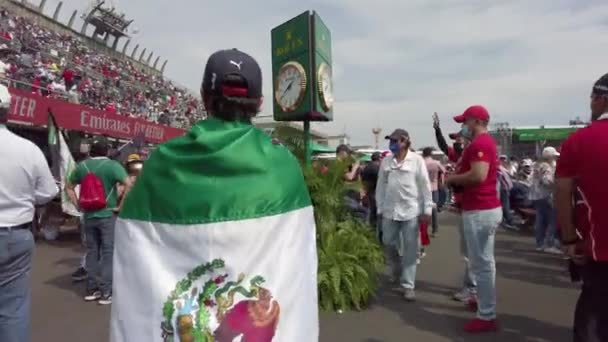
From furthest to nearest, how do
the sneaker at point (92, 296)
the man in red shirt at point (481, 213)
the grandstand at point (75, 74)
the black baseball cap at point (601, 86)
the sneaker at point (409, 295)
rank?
1. the grandstand at point (75, 74)
2. the sneaker at point (92, 296)
3. the sneaker at point (409, 295)
4. the man in red shirt at point (481, 213)
5. the black baseball cap at point (601, 86)

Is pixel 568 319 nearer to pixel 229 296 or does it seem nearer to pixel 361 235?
pixel 361 235

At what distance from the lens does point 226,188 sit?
160 centimetres

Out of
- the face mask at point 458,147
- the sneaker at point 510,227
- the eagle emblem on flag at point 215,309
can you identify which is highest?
the face mask at point 458,147

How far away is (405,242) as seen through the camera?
523cm

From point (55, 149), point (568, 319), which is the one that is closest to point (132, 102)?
point (55, 149)

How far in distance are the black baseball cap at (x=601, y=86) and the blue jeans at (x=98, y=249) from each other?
5.06 m

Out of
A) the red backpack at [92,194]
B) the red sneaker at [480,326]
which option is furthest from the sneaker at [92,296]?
the red sneaker at [480,326]

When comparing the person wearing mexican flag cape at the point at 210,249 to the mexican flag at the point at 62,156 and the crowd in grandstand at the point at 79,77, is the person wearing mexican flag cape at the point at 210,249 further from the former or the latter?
the crowd in grandstand at the point at 79,77

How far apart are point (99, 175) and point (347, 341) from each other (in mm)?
3512

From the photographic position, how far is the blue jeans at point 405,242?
5.17 m

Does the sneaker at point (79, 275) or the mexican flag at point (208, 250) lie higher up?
the mexican flag at point (208, 250)

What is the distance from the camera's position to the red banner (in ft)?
30.7

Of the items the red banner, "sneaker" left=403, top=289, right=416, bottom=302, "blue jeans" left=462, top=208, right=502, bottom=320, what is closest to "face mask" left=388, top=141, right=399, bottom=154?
"blue jeans" left=462, top=208, right=502, bottom=320

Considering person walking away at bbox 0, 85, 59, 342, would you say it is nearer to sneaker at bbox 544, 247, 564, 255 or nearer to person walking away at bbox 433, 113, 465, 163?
Answer: person walking away at bbox 433, 113, 465, 163
